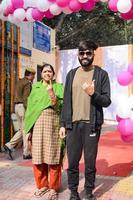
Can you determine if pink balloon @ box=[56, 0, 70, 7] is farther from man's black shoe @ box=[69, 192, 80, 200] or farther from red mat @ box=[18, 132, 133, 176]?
red mat @ box=[18, 132, 133, 176]

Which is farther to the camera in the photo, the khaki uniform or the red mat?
the khaki uniform

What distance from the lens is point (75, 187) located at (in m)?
4.66

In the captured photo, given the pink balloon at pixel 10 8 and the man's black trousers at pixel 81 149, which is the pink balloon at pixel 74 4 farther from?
the man's black trousers at pixel 81 149

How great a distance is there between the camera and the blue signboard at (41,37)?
438 inches

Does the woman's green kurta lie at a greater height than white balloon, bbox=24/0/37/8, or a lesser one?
lesser

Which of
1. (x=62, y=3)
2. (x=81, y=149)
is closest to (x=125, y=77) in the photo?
(x=81, y=149)

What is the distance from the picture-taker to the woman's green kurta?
4.88 meters

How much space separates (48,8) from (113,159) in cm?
323

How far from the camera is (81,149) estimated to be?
4.64 meters

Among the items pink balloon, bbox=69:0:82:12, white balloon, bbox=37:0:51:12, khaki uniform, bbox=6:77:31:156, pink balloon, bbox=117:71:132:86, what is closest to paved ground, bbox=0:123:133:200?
khaki uniform, bbox=6:77:31:156

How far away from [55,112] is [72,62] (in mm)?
11176

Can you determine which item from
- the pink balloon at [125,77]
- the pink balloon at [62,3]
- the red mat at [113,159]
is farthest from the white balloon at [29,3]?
the red mat at [113,159]

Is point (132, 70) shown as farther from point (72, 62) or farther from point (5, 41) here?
point (72, 62)

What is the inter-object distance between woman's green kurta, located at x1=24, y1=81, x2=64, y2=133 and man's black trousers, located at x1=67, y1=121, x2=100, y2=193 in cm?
50
